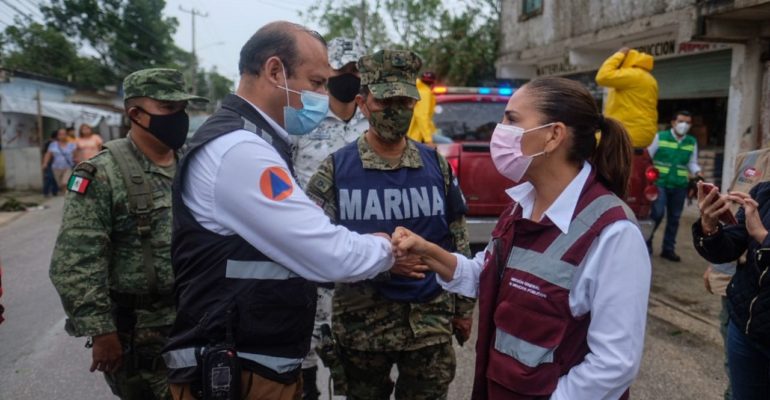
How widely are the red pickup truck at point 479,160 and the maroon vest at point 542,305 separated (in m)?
3.81

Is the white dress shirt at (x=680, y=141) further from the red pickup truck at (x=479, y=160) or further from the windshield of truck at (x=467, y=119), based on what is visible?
the windshield of truck at (x=467, y=119)

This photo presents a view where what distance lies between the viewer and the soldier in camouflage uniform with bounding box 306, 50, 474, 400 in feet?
8.24

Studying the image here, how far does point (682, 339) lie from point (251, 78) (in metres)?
4.29

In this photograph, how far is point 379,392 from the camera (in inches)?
103

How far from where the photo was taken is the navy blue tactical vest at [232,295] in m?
1.76

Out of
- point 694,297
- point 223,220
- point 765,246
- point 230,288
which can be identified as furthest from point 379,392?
point 694,297

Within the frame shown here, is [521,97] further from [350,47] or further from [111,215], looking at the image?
[350,47]

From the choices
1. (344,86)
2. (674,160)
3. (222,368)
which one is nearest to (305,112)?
(222,368)

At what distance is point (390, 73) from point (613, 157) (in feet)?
4.14

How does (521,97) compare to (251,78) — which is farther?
(251,78)

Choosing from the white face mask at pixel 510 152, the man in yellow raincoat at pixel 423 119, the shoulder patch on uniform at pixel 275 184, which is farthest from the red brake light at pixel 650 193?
the shoulder patch on uniform at pixel 275 184

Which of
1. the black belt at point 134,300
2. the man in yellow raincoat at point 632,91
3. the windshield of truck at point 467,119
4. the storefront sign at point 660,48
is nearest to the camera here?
the black belt at point 134,300

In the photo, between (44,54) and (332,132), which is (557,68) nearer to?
(332,132)

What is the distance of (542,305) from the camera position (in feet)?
5.12
